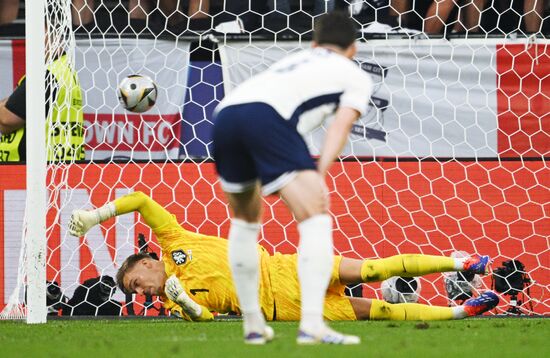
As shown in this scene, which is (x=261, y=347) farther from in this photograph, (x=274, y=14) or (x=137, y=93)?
(x=274, y=14)

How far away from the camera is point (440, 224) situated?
24.6 feet

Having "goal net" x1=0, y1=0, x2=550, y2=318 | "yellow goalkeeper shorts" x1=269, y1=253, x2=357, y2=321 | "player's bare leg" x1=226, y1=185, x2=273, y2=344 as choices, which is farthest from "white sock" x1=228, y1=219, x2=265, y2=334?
"goal net" x1=0, y1=0, x2=550, y2=318

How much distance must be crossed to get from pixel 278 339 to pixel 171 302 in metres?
1.87

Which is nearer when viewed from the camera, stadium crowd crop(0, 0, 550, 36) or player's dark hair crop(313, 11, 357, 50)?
player's dark hair crop(313, 11, 357, 50)

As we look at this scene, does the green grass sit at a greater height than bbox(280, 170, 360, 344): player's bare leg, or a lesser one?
lesser

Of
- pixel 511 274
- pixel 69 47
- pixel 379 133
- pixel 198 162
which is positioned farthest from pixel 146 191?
pixel 511 274

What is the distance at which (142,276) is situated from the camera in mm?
6504

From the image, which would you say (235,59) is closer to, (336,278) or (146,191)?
(146,191)

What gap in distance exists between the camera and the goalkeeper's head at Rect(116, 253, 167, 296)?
6.50 metres

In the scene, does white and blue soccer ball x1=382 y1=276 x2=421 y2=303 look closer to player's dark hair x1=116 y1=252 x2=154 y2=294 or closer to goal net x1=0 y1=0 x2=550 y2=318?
goal net x1=0 y1=0 x2=550 y2=318

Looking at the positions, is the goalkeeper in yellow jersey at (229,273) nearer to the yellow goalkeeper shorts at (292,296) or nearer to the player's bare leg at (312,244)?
the yellow goalkeeper shorts at (292,296)

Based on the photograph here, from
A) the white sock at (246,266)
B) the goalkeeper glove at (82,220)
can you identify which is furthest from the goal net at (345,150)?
the white sock at (246,266)

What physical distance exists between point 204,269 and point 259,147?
2330 millimetres

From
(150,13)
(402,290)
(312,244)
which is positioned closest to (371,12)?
(150,13)
